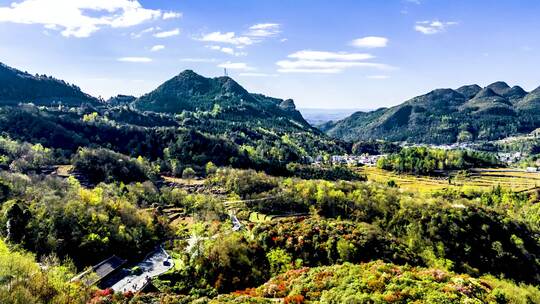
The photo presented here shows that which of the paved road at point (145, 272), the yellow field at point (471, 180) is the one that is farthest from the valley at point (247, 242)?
the yellow field at point (471, 180)

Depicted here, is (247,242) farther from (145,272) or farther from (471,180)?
(471,180)

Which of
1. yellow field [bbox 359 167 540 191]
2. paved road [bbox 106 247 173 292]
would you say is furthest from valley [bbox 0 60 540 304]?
yellow field [bbox 359 167 540 191]

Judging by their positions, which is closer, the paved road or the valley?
the valley

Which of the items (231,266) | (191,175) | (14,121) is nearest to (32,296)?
(231,266)

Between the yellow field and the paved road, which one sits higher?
the paved road

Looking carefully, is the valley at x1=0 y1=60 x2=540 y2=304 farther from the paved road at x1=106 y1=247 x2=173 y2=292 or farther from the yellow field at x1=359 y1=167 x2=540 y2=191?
the yellow field at x1=359 y1=167 x2=540 y2=191

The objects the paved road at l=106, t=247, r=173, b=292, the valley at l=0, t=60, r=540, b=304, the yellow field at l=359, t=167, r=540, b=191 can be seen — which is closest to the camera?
the valley at l=0, t=60, r=540, b=304
